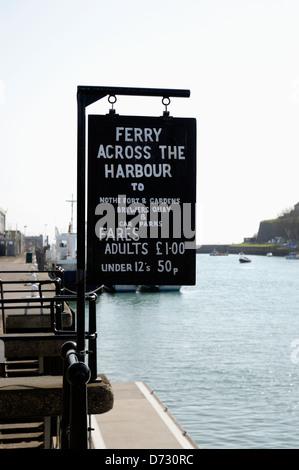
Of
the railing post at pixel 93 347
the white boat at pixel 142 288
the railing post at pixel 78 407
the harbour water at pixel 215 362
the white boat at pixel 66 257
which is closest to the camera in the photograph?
the railing post at pixel 78 407

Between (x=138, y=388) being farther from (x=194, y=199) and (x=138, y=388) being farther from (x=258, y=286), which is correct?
(x=258, y=286)

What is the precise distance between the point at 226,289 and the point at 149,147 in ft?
318

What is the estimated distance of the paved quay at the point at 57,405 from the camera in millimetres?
5633

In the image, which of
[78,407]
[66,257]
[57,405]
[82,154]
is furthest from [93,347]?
[66,257]

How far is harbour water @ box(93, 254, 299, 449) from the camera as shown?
2483 centimetres

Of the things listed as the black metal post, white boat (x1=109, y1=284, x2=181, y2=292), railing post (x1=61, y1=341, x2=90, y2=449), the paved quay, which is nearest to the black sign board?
the black metal post

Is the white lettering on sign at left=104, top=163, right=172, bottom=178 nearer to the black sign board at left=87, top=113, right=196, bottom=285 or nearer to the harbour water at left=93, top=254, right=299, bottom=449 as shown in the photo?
the black sign board at left=87, top=113, right=196, bottom=285

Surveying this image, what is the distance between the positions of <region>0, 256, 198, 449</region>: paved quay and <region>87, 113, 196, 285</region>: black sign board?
1035mm

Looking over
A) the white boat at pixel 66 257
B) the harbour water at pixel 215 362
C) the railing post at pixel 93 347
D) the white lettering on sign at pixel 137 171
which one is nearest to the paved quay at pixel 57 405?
the railing post at pixel 93 347

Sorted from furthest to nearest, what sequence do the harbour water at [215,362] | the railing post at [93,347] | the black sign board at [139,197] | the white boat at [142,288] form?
the white boat at [142,288], the harbour water at [215,362], the railing post at [93,347], the black sign board at [139,197]

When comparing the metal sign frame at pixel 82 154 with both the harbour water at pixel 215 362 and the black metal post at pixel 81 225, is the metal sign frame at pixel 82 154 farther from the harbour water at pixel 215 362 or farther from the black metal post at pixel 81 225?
the harbour water at pixel 215 362

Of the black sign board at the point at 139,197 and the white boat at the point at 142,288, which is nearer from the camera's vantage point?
the black sign board at the point at 139,197

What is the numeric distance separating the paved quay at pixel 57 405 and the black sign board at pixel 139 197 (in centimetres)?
103

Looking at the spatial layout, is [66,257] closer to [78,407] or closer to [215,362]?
[215,362]
